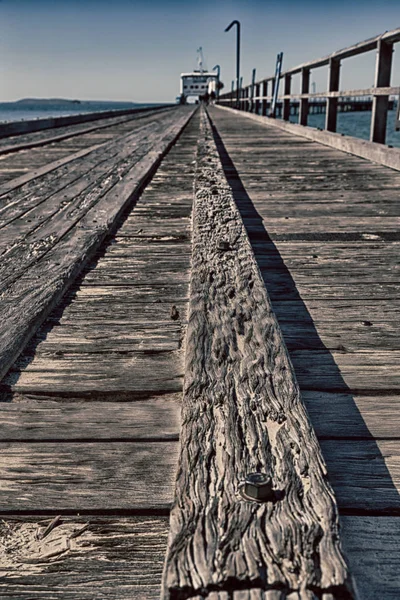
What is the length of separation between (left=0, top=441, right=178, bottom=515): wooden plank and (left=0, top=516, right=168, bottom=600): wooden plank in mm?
32

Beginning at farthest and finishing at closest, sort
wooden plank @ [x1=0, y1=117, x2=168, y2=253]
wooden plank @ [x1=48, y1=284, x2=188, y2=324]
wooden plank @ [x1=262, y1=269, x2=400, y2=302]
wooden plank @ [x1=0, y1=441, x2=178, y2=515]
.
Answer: wooden plank @ [x1=0, y1=117, x2=168, y2=253]
wooden plank @ [x1=262, y1=269, x2=400, y2=302]
wooden plank @ [x1=48, y1=284, x2=188, y2=324]
wooden plank @ [x1=0, y1=441, x2=178, y2=515]

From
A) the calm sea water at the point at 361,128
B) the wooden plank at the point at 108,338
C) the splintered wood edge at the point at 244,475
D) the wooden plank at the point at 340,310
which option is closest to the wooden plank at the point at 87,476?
the splintered wood edge at the point at 244,475

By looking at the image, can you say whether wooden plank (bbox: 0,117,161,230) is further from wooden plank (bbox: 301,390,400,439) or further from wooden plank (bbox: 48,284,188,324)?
wooden plank (bbox: 301,390,400,439)

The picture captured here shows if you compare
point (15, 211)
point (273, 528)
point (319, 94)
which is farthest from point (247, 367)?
point (319, 94)

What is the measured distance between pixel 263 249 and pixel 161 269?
2.33 feet

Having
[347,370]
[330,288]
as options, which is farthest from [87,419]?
[330,288]

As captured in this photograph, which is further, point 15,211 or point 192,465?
point 15,211

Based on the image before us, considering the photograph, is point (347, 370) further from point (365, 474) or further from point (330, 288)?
point (330, 288)

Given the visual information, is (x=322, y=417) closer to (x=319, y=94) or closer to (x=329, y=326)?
(x=329, y=326)

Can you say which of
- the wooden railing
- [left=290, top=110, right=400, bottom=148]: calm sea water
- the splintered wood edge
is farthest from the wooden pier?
[left=290, top=110, right=400, bottom=148]: calm sea water

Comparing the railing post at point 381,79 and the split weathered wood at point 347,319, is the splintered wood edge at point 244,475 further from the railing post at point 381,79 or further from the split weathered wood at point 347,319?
the railing post at point 381,79

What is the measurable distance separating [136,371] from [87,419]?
30cm

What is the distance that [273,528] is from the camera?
35.8 inches

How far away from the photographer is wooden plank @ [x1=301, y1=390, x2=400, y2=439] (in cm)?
140
